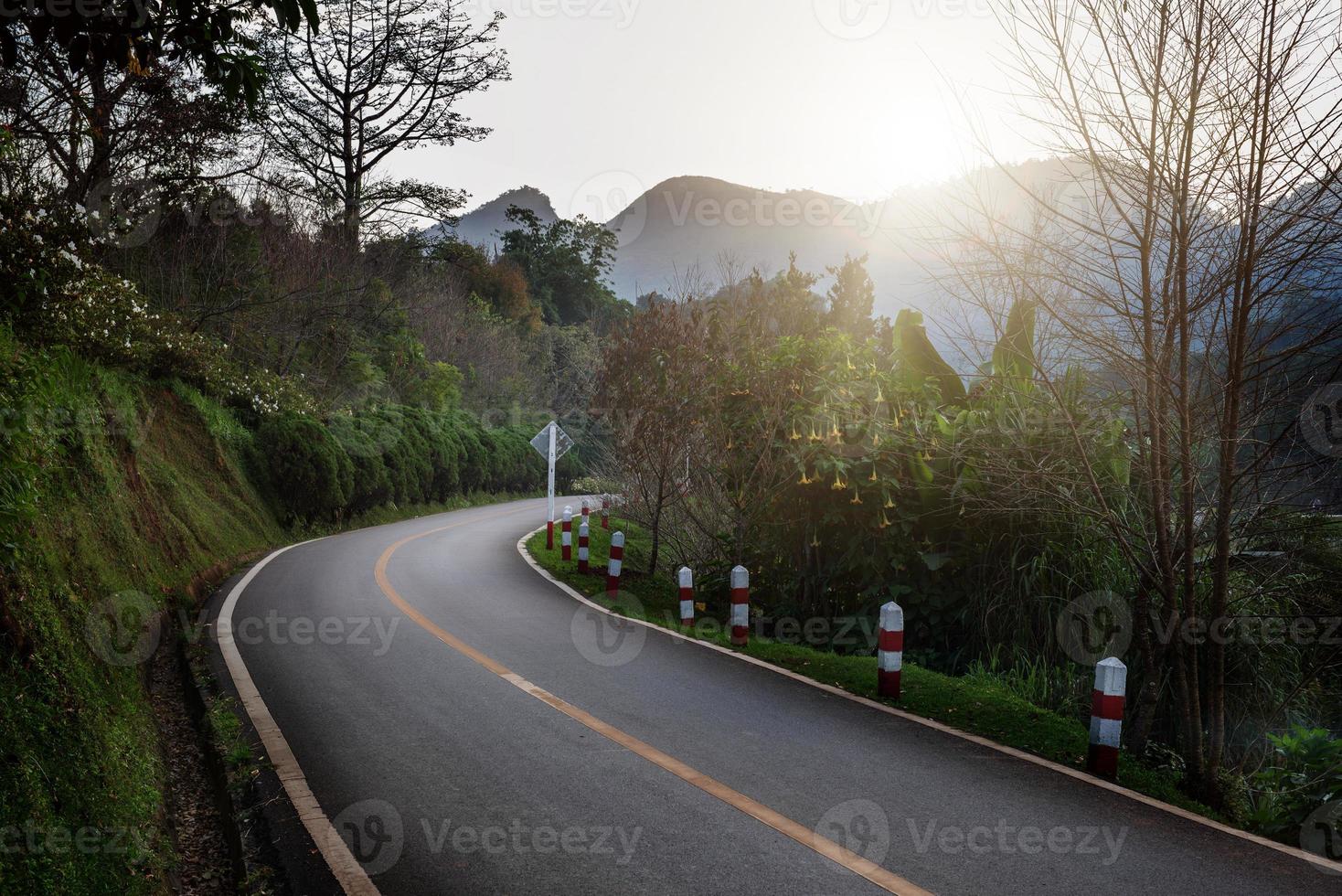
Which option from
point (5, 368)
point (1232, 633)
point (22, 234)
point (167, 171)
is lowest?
point (1232, 633)

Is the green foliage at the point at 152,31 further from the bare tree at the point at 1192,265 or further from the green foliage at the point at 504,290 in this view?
the green foliage at the point at 504,290

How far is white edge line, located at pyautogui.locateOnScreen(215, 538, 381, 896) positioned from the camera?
171 inches

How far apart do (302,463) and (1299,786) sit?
1989 cm

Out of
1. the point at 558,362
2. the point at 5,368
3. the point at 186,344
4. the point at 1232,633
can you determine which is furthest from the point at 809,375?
the point at 558,362

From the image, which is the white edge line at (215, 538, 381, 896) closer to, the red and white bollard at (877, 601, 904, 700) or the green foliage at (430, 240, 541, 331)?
the red and white bollard at (877, 601, 904, 700)

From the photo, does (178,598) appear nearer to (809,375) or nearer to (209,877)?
(209,877)

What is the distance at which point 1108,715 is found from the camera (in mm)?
6062

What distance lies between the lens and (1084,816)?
207 inches

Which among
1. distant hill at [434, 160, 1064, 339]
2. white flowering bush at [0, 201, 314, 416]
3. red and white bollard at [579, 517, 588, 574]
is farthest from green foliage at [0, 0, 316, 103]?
red and white bollard at [579, 517, 588, 574]

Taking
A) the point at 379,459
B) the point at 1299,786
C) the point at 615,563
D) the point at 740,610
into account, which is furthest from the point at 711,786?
the point at 379,459

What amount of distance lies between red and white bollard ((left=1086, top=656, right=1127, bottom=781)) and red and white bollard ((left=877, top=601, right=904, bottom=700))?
5.83 feet

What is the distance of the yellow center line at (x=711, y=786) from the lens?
4.38m

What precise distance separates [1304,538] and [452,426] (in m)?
30.1

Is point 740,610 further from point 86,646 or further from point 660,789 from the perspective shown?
point 86,646
